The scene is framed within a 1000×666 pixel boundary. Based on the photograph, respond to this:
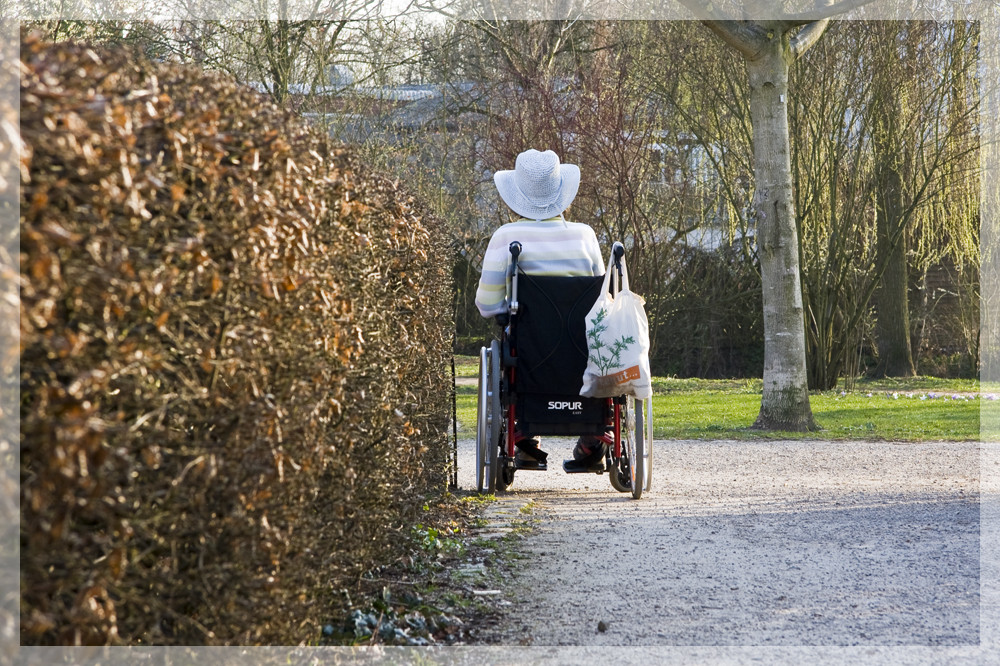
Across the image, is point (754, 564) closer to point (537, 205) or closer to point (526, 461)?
point (526, 461)

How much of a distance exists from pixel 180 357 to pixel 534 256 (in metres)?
4.21

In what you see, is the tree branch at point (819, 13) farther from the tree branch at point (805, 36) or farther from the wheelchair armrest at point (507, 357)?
the wheelchair armrest at point (507, 357)

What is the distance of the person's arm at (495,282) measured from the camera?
6.43 meters

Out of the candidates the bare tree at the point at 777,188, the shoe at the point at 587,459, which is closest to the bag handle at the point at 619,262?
the shoe at the point at 587,459

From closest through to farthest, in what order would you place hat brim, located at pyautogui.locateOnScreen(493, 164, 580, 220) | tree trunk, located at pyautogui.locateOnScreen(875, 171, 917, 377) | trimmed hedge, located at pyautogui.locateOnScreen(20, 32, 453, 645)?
trimmed hedge, located at pyautogui.locateOnScreen(20, 32, 453, 645) < hat brim, located at pyautogui.locateOnScreen(493, 164, 580, 220) < tree trunk, located at pyautogui.locateOnScreen(875, 171, 917, 377)

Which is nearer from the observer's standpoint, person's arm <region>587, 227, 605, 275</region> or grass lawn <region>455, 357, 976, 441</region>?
person's arm <region>587, 227, 605, 275</region>

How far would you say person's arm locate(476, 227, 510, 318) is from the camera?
6.43 m

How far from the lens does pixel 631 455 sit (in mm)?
6527

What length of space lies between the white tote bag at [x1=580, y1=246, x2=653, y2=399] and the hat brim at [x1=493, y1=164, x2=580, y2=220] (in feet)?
3.57

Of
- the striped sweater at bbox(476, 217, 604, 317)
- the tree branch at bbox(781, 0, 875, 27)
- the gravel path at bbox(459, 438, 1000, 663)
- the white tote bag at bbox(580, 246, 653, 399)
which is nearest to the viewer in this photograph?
the gravel path at bbox(459, 438, 1000, 663)

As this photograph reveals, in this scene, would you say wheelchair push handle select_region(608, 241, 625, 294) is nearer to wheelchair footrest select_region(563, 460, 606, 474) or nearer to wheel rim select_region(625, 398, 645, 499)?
wheel rim select_region(625, 398, 645, 499)

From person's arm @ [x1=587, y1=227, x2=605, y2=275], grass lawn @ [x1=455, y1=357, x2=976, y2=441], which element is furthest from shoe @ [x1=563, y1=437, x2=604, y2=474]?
grass lawn @ [x1=455, y1=357, x2=976, y2=441]

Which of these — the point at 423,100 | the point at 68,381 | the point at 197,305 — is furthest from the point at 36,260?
the point at 423,100

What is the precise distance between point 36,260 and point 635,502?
5287mm
